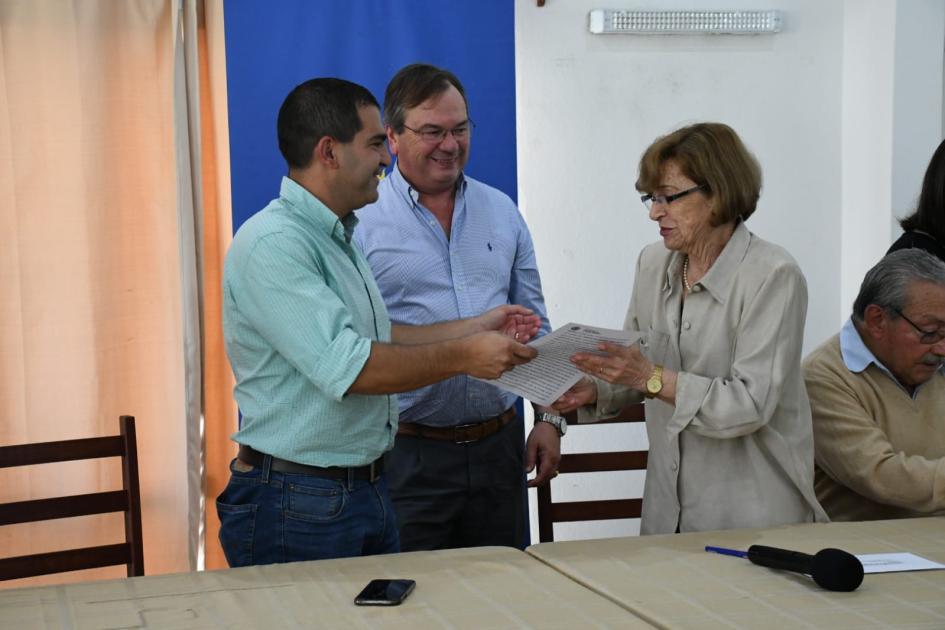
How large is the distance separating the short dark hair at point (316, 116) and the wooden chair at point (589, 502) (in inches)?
40.2

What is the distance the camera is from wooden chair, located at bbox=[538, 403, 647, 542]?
8.89 ft

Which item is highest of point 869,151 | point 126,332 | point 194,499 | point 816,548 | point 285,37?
point 285,37

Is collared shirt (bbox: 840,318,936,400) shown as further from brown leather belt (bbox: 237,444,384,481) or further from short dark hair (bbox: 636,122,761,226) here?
brown leather belt (bbox: 237,444,384,481)

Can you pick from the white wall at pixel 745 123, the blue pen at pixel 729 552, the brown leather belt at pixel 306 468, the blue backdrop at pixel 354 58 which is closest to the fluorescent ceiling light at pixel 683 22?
the white wall at pixel 745 123

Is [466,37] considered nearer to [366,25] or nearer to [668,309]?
[366,25]

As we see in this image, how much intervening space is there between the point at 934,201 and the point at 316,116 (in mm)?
1688

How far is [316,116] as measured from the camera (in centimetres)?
220

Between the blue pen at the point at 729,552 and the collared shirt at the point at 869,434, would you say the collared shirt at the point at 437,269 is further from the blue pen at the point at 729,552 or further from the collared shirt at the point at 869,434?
the blue pen at the point at 729,552

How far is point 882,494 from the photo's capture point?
2316 mm

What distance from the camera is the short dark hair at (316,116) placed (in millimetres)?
2203

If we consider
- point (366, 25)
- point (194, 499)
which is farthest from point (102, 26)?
point (194, 499)

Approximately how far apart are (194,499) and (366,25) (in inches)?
69.4

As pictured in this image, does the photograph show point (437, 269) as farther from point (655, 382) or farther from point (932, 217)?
point (932, 217)

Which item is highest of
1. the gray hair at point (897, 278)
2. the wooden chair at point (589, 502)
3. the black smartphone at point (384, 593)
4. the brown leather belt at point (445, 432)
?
the gray hair at point (897, 278)
